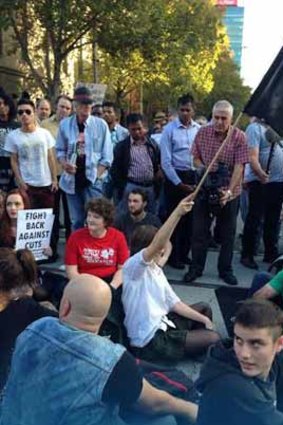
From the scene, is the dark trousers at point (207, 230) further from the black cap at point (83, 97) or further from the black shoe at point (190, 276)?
the black cap at point (83, 97)

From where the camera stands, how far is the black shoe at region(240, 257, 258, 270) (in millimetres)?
6379

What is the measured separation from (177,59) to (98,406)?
19.4m

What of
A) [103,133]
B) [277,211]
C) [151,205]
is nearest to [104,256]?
[151,205]

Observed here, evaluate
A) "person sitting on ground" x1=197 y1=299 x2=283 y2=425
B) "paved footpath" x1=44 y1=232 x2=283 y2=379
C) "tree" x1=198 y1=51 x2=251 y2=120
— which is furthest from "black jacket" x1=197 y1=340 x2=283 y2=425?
"tree" x1=198 y1=51 x2=251 y2=120

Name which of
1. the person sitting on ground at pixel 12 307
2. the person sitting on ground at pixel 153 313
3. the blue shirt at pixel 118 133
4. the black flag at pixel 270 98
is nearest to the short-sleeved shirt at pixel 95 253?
the person sitting on ground at pixel 153 313

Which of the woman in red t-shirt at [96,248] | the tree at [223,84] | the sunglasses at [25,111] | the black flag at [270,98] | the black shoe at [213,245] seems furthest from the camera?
the tree at [223,84]

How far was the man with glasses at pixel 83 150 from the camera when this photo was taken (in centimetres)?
622

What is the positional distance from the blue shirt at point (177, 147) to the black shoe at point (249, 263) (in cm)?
112

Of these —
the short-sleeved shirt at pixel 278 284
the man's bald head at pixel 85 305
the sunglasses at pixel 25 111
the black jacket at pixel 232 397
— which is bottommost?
the short-sleeved shirt at pixel 278 284

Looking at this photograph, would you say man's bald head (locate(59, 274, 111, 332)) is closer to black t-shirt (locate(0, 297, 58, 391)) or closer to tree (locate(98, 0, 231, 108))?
black t-shirt (locate(0, 297, 58, 391))

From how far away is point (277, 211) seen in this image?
21.3 ft

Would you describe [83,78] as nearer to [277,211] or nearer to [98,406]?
[277,211]

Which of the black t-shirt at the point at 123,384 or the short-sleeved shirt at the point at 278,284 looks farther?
the short-sleeved shirt at the point at 278,284

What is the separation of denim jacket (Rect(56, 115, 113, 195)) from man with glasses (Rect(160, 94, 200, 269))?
596mm
